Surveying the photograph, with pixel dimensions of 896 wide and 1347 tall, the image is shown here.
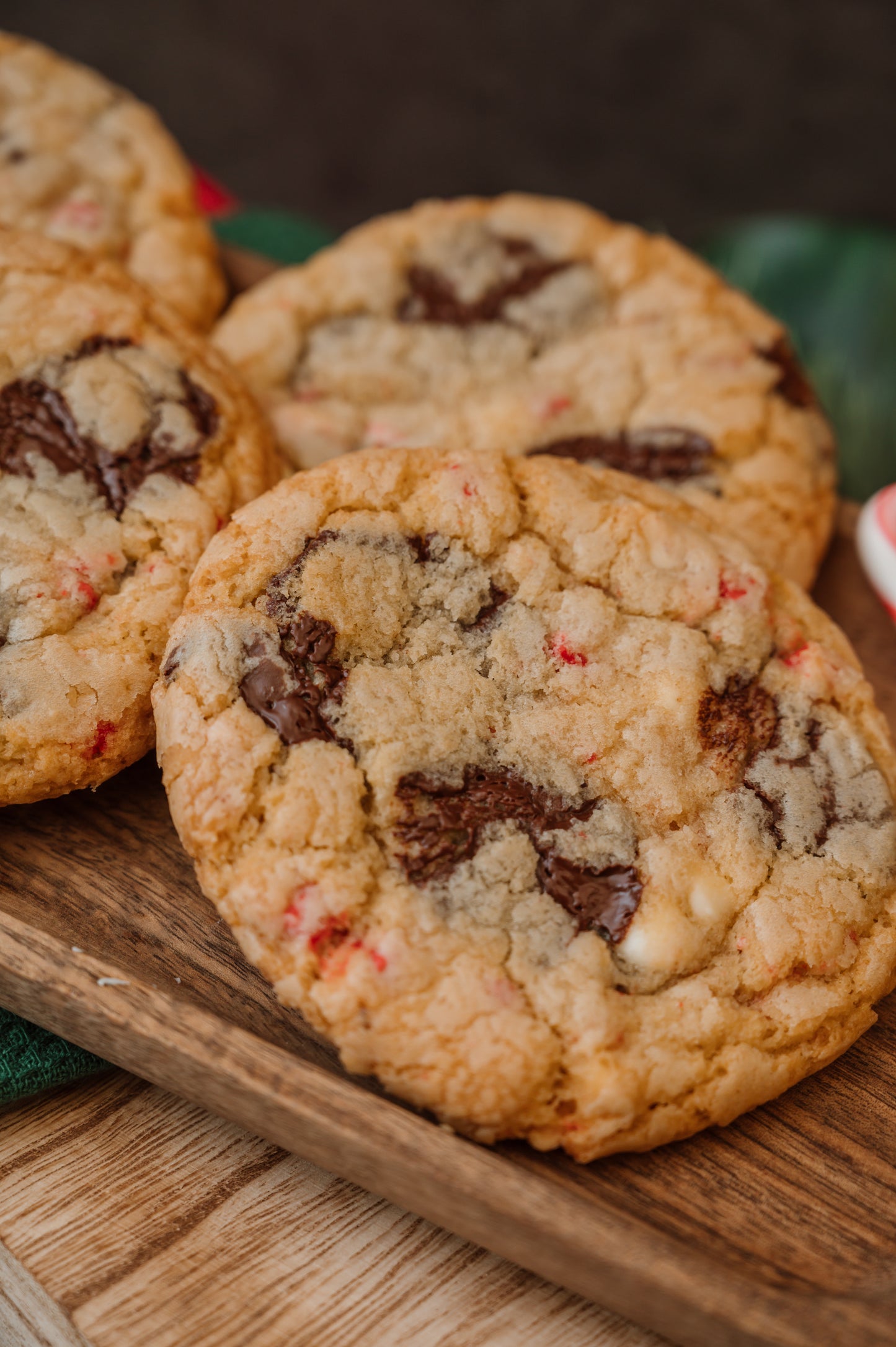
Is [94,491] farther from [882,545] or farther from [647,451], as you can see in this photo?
[882,545]

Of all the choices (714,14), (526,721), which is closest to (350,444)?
(526,721)

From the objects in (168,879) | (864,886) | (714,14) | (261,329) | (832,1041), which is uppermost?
(714,14)

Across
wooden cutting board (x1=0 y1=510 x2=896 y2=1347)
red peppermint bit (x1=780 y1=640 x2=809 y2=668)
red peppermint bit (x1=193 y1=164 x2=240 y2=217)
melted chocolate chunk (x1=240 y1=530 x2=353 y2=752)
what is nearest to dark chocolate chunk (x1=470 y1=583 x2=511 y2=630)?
melted chocolate chunk (x1=240 y1=530 x2=353 y2=752)

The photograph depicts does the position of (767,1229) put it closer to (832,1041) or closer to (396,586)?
(832,1041)

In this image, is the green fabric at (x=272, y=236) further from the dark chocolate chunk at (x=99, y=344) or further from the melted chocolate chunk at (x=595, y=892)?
the melted chocolate chunk at (x=595, y=892)

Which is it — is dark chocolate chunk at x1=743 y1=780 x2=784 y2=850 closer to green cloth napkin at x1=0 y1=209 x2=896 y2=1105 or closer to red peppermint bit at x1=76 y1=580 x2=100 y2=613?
red peppermint bit at x1=76 y1=580 x2=100 y2=613
